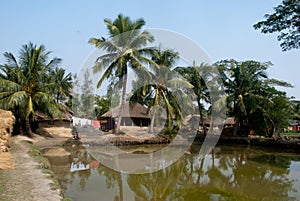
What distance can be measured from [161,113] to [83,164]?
13627 mm

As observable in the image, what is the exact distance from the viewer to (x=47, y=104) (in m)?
16.7

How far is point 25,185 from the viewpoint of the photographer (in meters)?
5.32

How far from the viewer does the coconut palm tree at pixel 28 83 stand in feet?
51.5

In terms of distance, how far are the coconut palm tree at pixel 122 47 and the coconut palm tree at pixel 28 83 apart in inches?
131

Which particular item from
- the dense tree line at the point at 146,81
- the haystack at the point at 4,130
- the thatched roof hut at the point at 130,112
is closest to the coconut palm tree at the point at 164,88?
the dense tree line at the point at 146,81

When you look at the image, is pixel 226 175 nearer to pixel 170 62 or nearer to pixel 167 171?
pixel 167 171

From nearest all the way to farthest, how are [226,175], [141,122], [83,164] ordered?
[226,175] < [83,164] < [141,122]

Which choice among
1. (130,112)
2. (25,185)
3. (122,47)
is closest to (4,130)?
(25,185)

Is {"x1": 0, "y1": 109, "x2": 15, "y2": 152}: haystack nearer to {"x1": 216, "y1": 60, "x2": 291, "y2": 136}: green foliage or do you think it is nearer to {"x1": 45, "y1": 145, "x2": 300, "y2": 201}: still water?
{"x1": 45, "y1": 145, "x2": 300, "y2": 201}: still water

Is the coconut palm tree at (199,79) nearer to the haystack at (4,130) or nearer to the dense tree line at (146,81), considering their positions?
the dense tree line at (146,81)

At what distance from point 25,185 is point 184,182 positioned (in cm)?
442

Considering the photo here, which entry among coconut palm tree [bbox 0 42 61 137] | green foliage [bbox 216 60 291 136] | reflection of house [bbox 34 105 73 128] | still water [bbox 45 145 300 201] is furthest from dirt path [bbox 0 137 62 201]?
green foliage [bbox 216 60 291 136]

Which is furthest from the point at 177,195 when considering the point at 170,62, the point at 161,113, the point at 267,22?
the point at 161,113

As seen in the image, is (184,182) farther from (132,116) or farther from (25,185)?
(132,116)
